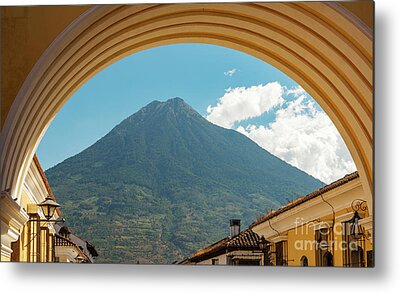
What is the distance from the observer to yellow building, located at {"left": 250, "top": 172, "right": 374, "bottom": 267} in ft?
16.0

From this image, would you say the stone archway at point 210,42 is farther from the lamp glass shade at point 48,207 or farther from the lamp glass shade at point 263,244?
the lamp glass shade at point 263,244

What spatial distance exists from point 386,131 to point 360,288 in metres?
0.80

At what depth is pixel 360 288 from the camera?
4883 mm

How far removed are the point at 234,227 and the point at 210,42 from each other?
3.23 feet

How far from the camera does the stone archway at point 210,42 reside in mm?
4965

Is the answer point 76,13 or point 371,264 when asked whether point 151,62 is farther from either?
point 371,264

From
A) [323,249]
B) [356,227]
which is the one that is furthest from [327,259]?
[356,227]

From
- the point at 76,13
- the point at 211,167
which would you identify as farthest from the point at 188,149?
the point at 76,13

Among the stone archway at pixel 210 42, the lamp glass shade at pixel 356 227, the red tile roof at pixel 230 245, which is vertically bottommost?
the red tile roof at pixel 230 245

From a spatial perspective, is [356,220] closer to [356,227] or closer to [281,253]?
[356,227]

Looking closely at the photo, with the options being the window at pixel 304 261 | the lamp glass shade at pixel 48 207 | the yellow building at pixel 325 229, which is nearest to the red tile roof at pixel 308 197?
the yellow building at pixel 325 229

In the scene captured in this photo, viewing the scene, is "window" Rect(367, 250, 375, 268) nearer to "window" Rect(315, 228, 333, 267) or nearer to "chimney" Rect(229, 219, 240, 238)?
"window" Rect(315, 228, 333, 267)

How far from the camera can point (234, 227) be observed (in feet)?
16.5

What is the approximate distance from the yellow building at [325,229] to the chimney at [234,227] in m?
0.07
